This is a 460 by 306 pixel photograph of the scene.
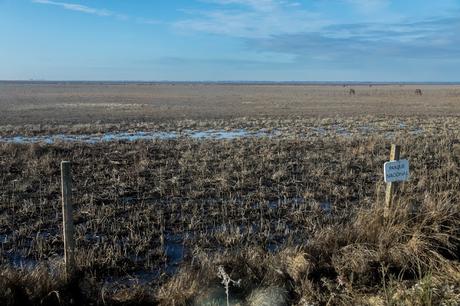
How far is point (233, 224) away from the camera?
9180 millimetres

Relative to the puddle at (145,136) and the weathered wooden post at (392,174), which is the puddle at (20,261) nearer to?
the weathered wooden post at (392,174)

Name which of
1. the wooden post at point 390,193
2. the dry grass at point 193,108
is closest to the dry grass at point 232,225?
the wooden post at point 390,193

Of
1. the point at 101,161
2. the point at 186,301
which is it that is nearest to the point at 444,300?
the point at 186,301

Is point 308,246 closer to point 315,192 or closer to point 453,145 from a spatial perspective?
point 315,192

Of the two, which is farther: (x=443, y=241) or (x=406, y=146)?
(x=406, y=146)

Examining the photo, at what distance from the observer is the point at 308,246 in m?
6.24

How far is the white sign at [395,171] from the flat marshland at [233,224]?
0.38 metres

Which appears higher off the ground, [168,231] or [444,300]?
[444,300]

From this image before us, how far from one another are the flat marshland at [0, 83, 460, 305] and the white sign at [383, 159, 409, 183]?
376mm

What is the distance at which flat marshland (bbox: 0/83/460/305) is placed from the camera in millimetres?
5242

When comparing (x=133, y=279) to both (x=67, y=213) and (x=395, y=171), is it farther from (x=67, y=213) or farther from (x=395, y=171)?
(x=395, y=171)

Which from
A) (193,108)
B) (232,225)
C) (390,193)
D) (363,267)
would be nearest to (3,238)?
(232,225)

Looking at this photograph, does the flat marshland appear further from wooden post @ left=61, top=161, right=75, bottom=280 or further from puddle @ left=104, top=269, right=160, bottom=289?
wooden post @ left=61, top=161, right=75, bottom=280

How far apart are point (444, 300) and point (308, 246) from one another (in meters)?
1.89
